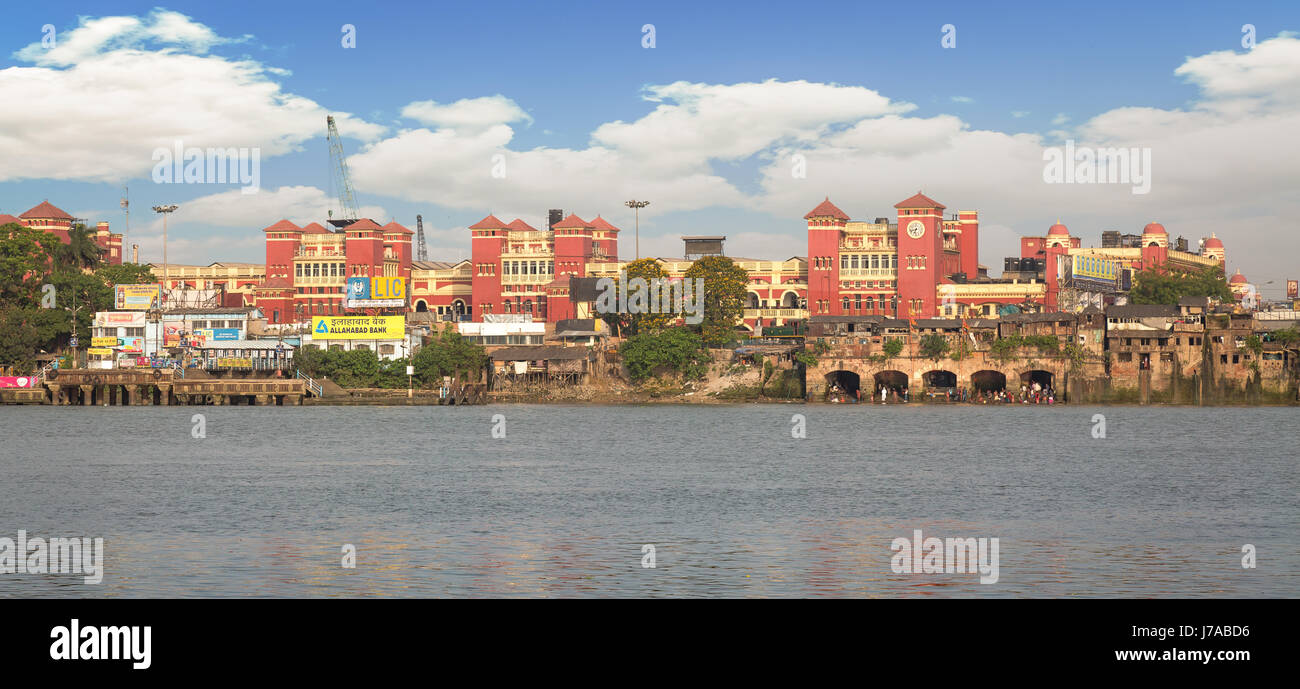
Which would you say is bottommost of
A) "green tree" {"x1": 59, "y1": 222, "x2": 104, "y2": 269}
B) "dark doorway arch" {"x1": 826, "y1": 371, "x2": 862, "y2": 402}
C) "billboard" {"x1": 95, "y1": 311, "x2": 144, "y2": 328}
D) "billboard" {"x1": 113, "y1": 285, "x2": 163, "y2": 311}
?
"dark doorway arch" {"x1": 826, "y1": 371, "x2": 862, "y2": 402}

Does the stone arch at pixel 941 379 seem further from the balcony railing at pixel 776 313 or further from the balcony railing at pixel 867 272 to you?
the balcony railing at pixel 776 313

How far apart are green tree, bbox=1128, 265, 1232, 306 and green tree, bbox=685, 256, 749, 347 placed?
39948mm

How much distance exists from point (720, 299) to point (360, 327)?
32.3 meters

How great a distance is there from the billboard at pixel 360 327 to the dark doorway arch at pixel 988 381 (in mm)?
50038

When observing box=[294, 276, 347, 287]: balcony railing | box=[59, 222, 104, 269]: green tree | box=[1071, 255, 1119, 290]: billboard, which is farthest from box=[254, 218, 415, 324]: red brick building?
box=[1071, 255, 1119, 290]: billboard

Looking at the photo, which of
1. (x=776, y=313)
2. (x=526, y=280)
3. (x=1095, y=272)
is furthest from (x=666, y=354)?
(x=1095, y=272)

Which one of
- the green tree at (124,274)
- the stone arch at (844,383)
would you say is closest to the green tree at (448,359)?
the stone arch at (844,383)

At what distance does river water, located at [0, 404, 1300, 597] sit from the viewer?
1103 inches

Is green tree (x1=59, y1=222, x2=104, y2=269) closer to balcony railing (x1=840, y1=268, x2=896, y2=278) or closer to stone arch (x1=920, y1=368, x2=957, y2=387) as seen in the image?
balcony railing (x1=840, y1=268, x2=896, y2=278)

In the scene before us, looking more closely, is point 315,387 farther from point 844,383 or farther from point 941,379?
point 941,379

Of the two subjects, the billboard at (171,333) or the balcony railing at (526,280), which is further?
the balcony railing at (526,280)

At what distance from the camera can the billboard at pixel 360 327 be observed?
125 m

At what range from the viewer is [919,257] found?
139000mm

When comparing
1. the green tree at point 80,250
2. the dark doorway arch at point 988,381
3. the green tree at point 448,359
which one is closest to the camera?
the dark doorway arch at point 988,381
